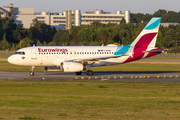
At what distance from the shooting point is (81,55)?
40281 millimetres

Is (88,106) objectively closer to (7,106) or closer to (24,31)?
(7,106)

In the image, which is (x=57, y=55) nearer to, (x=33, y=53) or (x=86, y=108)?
(x=33, y=53)

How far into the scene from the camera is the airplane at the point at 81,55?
38.4 m

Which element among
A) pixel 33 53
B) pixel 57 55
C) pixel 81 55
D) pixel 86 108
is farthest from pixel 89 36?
pixel 86 108

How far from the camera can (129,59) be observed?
135 feet

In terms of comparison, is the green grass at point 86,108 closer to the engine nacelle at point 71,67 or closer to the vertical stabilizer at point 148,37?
the engine nacelle at point 71,67

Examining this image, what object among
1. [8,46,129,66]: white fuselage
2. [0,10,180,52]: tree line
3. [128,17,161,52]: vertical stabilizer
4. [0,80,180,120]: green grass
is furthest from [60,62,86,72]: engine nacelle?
[0,10,180,52]: tree line

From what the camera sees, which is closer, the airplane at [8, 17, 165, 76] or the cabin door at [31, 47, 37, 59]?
the airplane at [8, 17, 165, 76]

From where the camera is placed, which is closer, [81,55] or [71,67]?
[71,67]

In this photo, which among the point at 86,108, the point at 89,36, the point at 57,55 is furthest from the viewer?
the point at 89,36

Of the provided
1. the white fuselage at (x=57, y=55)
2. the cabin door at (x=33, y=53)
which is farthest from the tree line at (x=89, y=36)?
the cabin door at (x=33, y=53)

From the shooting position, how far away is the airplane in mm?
38406

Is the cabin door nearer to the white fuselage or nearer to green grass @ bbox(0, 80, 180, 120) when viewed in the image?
the white fuselage

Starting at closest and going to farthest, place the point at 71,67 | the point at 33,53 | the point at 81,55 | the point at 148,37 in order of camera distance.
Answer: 1. the point at 71,67
2. the point at 33,53
3. the point at 81,55
4. the point at 148,37
